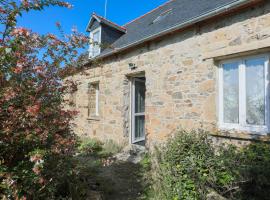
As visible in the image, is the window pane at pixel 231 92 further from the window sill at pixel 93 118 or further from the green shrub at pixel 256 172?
the window sill at pixel 93 118

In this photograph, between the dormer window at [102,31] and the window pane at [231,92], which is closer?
the window pane at [231,92]

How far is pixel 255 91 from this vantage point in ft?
12.5

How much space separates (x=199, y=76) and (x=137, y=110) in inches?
119

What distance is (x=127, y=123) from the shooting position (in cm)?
678

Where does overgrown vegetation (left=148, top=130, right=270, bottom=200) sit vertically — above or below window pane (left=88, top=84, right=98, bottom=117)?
below

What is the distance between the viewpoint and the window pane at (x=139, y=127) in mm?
6973

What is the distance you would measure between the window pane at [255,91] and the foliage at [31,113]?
3382 mm

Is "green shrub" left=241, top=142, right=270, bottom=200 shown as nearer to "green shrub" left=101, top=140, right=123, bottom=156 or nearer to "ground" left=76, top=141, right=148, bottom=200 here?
"ground" left=76, top=141, right=148, bottom=200

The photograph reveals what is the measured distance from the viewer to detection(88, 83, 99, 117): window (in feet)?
28.2

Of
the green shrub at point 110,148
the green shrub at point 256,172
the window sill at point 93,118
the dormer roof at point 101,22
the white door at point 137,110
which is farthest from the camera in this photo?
the dormer roof at point 101,22

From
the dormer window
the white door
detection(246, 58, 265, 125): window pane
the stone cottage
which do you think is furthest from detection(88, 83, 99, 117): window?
detection(246, 58, 265, 125): window pane

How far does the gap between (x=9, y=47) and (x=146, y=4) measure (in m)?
9.59

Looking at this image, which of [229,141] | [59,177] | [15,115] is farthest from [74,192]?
[229,141]

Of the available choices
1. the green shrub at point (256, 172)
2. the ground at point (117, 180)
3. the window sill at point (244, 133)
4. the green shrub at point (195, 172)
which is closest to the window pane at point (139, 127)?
the ground at point (117, 180)
